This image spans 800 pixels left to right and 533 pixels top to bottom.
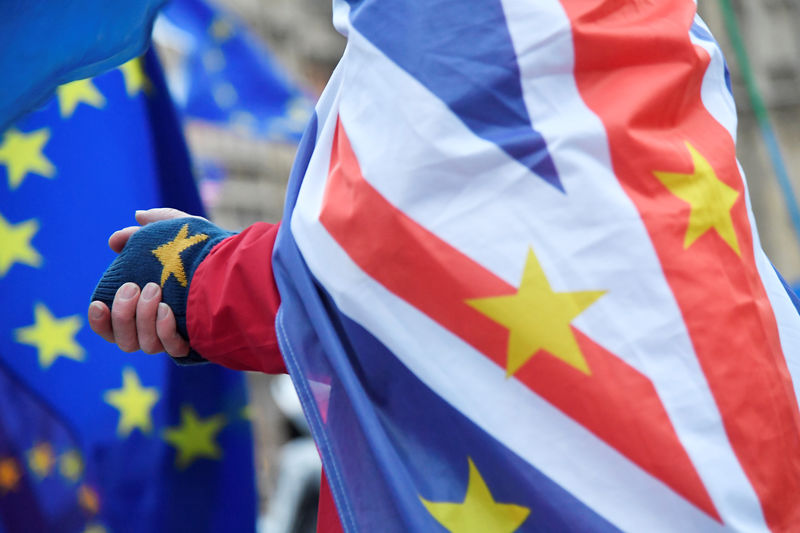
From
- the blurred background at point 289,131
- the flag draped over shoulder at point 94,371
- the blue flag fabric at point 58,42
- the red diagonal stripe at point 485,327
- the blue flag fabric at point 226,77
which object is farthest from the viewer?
the blurred background at point 289,131

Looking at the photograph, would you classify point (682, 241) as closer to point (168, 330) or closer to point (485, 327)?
point (485, 327)

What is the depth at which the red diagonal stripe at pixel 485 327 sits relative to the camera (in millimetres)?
904

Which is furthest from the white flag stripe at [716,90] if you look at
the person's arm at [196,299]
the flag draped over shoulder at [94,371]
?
the flag draped over shoulder at [94,371]

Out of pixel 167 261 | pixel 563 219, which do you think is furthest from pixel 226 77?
pixel 563 219

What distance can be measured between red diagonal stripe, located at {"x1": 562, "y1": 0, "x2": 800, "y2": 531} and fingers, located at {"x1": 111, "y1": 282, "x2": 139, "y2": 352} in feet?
1.65

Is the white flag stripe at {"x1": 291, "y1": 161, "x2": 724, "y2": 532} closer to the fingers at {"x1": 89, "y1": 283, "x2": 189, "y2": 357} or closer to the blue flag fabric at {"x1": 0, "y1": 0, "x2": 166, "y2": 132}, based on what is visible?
the fingers at {"x1": 89, "y1": 283, "x2": 189, "y2": 357}

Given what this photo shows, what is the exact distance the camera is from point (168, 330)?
1009 millimetres

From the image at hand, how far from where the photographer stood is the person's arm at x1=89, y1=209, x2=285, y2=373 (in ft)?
3.29

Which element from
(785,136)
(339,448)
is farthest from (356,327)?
(785,136)

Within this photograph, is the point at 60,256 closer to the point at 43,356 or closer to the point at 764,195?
the point at 43,356

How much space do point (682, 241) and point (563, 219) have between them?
0.12m

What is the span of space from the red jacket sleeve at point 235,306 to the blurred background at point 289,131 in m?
1.77

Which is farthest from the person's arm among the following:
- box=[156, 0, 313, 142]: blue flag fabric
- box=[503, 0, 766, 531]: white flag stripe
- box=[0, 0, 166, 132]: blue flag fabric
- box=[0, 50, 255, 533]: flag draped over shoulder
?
box=[156, 0, 313, 142]: blue flag fabric

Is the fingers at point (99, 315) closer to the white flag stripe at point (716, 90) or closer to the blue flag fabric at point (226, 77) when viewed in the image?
the white flag stripe at point (716, 90)
